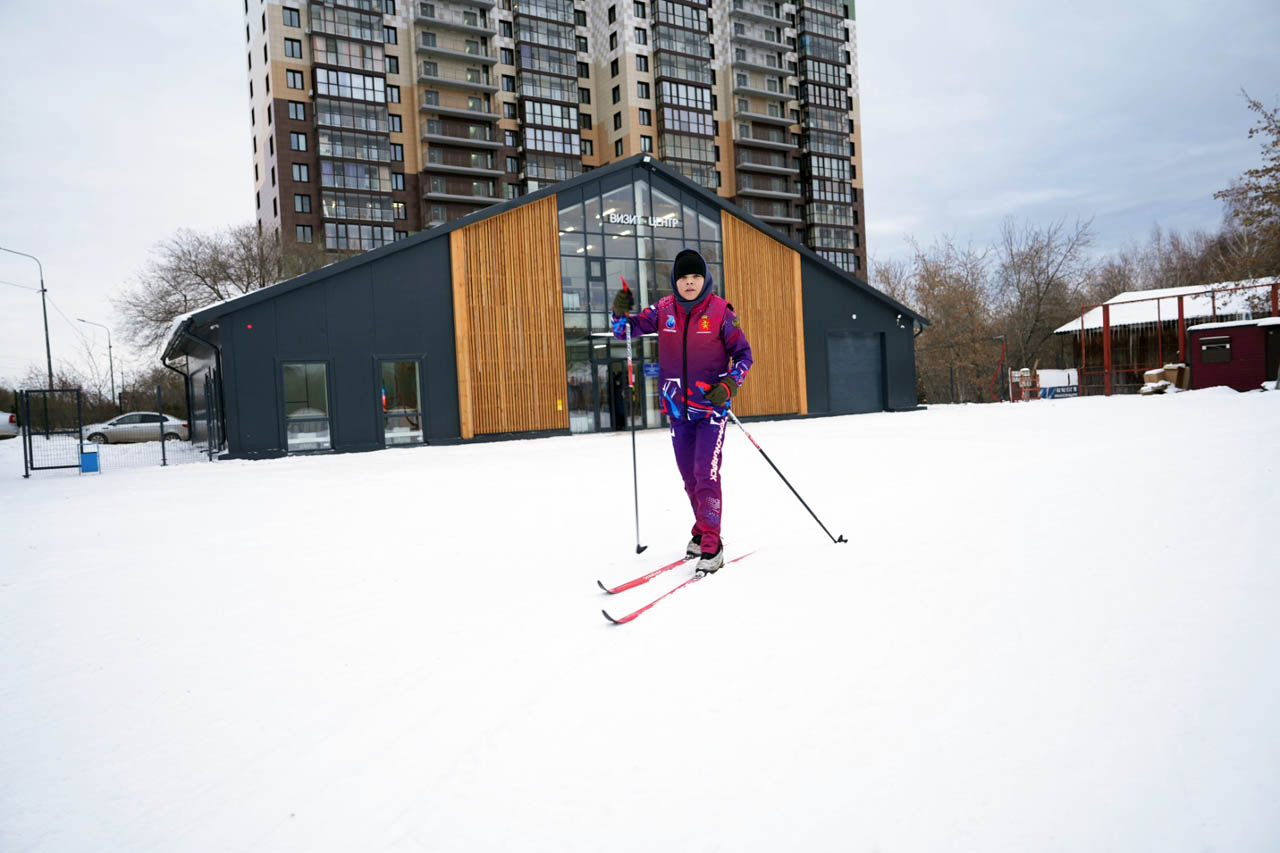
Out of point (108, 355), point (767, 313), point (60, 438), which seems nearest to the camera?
point (60, 438)

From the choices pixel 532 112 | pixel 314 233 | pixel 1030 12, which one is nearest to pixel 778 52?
pixel 1030 12

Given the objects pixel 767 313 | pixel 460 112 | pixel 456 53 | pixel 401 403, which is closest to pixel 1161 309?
pixel 767 313

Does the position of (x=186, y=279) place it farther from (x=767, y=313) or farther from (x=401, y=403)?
(x=767, y=313)

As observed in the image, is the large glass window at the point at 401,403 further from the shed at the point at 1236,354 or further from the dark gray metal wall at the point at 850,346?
the shed at the point at 1236,354

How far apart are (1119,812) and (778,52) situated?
6891cm

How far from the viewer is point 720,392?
14.3ft

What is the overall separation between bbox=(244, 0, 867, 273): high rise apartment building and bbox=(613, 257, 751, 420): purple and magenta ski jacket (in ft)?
145

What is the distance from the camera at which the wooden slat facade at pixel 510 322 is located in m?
17.6

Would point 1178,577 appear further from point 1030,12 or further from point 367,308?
point 1030,12

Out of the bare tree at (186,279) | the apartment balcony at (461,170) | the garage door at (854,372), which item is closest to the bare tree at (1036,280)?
the garage door at (854,372)

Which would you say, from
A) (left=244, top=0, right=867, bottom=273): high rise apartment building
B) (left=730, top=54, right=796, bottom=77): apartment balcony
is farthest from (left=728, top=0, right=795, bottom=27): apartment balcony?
(left=730, top=54, right=796, bottom=77): apartment balcony

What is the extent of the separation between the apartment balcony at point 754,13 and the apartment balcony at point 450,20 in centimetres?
2097

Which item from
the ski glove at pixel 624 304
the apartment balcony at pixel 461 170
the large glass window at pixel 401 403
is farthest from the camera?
the apartment balcony at pixel 461 170

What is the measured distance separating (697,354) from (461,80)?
53.7 metres
